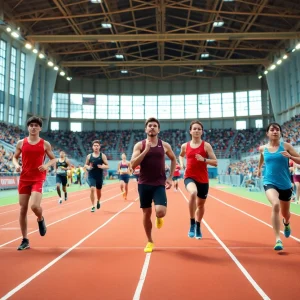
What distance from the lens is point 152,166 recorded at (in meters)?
5.66

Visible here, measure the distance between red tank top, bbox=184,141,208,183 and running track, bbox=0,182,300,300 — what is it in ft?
4.13

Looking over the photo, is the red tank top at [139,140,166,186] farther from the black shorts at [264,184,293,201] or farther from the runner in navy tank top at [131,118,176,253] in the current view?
the black shorts at [264,184,293,201]

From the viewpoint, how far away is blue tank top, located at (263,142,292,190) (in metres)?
5.94

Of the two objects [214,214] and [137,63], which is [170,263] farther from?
[137,63]

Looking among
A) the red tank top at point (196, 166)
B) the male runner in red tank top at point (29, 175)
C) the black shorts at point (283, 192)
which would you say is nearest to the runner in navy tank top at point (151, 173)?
the red tank top at point (196, 166)

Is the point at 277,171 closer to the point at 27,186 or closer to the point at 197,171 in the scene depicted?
the point at 197,171

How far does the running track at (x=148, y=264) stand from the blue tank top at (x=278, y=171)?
3.71ft

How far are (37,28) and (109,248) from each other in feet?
129

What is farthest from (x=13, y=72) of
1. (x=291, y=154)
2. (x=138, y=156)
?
(x=291, y=154)

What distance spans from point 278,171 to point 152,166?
223 centimetres

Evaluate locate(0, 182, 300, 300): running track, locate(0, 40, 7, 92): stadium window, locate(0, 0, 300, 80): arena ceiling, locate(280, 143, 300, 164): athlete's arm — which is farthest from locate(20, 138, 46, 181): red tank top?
locate(0, 40, 7, 92): stadium window

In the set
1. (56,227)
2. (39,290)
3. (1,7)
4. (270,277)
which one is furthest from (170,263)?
(1,7)

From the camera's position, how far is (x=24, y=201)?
597cm

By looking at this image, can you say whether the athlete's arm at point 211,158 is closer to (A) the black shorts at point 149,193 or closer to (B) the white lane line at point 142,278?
(A) the black shorts at point 149,193
